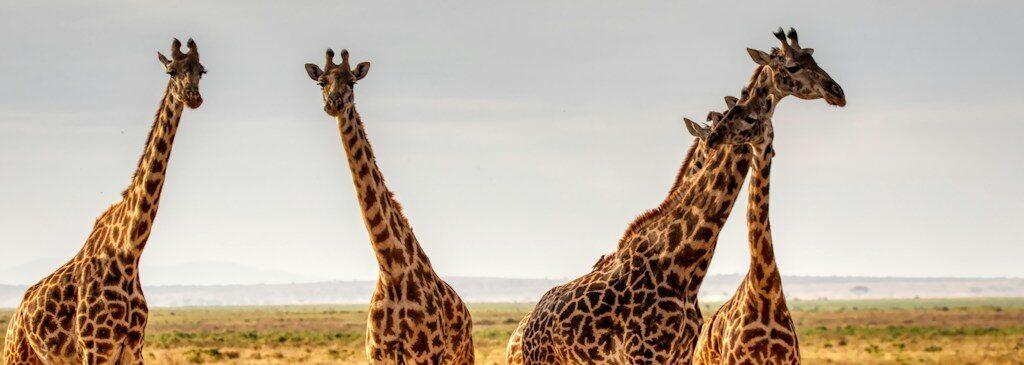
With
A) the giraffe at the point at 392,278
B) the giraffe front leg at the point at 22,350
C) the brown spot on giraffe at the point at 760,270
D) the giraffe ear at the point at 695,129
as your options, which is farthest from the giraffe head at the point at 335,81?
the giraffe front leg at the point at 22,350

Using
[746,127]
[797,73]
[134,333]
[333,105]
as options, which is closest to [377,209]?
[333,105]

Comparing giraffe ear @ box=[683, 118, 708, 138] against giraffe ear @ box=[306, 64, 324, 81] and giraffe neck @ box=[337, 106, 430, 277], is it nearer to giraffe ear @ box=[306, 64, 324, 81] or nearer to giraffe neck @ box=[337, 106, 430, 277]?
giraffe neck @ box=[337, 106, 430, 277]

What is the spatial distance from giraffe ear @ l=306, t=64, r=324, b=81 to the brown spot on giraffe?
338cm

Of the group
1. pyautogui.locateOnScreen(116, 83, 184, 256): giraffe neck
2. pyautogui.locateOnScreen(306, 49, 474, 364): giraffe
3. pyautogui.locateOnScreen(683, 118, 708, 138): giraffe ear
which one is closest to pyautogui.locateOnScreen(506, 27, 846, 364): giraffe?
pyautogui.locateOnScreen(683, 118, 708, 138): giraffe ear

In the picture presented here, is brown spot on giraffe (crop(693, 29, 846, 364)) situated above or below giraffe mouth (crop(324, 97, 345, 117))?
below

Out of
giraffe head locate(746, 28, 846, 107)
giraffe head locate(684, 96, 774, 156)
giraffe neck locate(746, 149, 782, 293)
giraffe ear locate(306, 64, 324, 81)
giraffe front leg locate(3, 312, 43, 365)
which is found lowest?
giraffe front leg locate(3, 312, 43, 365)

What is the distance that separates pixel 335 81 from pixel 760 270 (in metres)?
3.59

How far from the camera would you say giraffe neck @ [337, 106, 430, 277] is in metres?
12.0

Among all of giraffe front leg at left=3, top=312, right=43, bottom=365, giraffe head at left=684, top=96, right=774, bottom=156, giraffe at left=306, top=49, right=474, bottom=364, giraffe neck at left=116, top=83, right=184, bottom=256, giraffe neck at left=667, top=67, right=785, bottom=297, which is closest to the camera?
giraffe head at left=684, top=96, right=774, bottom=156

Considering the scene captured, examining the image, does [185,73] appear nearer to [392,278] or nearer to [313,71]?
[313,71]

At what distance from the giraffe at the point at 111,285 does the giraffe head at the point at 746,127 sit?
5.36 metres

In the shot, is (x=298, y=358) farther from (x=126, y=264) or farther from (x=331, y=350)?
(x=126, y=264)

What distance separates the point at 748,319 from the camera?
11703 millimetres

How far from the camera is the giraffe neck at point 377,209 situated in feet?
39.4
